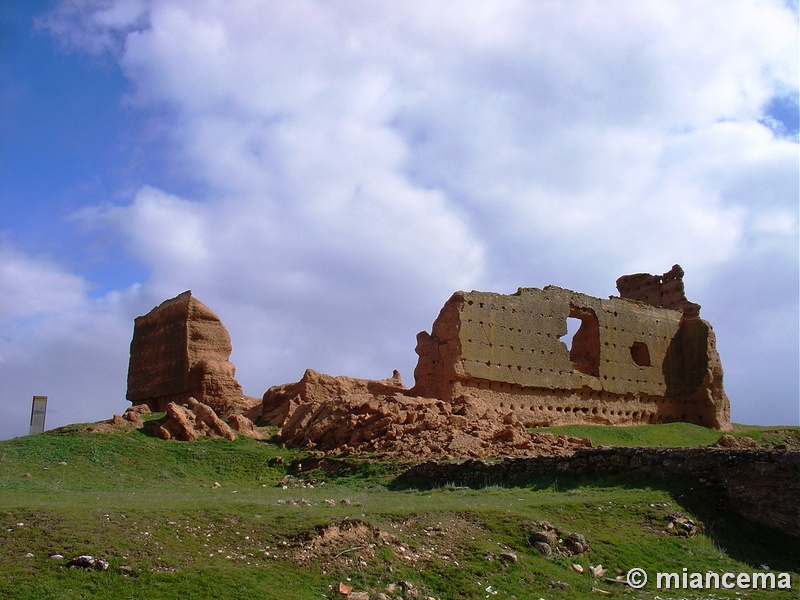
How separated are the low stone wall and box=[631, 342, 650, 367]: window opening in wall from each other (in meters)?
15.7

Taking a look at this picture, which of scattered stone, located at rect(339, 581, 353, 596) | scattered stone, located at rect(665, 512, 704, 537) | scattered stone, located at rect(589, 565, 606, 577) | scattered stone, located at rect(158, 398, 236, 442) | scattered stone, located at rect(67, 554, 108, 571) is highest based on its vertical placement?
scattered stone, located at rect(158, 398, 236, 442)

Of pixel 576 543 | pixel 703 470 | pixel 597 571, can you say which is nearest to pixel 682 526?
pixel 703 470

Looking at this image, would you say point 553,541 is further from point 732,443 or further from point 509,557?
point 732,443

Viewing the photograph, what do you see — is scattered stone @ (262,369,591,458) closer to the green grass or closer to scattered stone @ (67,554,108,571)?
the green grass

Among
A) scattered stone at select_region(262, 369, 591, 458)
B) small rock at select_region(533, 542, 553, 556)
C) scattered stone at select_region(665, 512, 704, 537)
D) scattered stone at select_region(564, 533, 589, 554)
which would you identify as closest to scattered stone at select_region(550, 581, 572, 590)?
small rock at select_region(533, 542, 553, 556)

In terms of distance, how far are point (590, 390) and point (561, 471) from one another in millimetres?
12796

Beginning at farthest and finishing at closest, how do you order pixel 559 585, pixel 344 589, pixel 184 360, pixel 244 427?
pixel 184 360 → pixel 244 427 → pixel 559 585 → pixel 344 589

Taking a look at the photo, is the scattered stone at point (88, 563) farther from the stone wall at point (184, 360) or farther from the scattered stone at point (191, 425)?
the stone wall at point (184, 360)

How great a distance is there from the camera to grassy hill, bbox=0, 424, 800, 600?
8.69 metres

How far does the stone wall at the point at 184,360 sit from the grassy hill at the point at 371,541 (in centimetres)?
939

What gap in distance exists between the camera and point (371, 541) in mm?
9828

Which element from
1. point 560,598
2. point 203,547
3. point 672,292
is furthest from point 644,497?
point 672,292

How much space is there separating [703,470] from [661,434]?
13700 millimetres

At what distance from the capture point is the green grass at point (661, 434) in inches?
960
